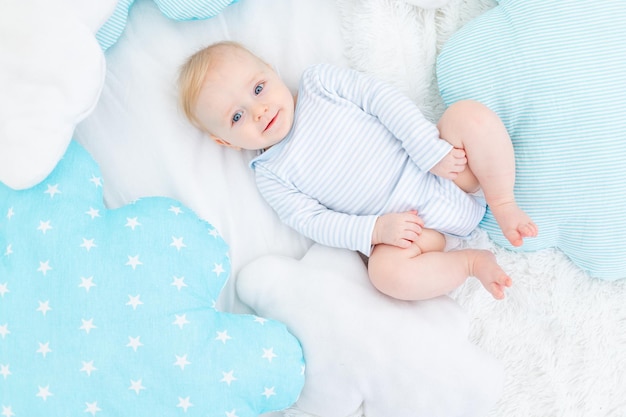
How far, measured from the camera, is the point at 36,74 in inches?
43.9

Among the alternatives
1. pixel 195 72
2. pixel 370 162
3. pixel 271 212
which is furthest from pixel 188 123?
pixel 370 162

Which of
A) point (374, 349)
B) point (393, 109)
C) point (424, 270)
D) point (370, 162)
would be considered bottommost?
point (374, 349)

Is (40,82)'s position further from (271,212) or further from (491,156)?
(491,156)

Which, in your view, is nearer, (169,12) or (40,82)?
(40,82)

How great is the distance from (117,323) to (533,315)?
0.84 m

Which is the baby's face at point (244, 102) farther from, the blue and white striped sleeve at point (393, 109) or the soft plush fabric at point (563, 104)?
the soft plush fabric at point (563, 104)

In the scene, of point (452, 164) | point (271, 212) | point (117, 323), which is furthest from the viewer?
point (271, 212)

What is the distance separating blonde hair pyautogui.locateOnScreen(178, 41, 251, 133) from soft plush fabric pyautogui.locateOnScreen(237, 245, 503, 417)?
1.21 feet

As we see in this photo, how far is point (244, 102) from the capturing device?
1.23m

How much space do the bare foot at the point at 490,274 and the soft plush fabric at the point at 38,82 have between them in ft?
2.68

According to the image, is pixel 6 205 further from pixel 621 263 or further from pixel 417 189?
pixel 621 263

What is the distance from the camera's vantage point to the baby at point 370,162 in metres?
1.20

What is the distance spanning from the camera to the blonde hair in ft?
4.05

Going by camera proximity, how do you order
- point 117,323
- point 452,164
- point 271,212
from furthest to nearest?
point 271,212
point 452,164
point 117,323
